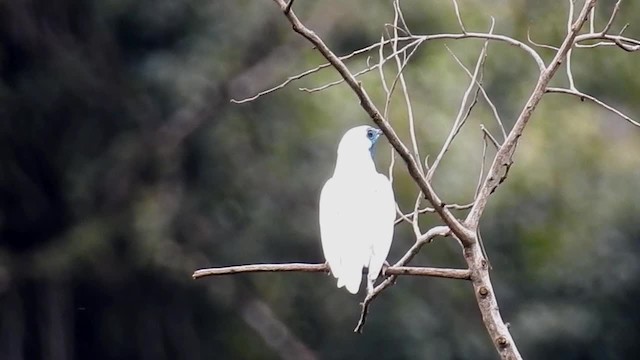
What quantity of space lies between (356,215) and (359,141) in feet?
1.11

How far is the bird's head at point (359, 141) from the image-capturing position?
4.56m

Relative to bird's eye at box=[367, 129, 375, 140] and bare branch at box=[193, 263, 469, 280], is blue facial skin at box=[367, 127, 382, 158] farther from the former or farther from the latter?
bare branch at box=[193, 263, 469, 280]

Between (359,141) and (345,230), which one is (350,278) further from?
(359,141)

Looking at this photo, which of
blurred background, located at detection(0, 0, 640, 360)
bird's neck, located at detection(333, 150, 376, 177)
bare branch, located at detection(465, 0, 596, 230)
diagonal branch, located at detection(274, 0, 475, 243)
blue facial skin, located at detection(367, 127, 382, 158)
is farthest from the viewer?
blurred background, located at detection(0, 0, 640, 360)

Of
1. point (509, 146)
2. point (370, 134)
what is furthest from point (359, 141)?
point (509, 146)

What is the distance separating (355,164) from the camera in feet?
14.8

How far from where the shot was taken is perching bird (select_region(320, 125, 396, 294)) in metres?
4.13

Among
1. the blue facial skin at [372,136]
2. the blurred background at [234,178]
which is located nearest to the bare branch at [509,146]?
the blue facial skin at [372,136]

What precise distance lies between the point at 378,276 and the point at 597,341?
23.7ft

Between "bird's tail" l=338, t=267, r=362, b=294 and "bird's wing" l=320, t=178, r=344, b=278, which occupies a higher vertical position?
"bird's wing" l=320, t=178, r=344, b=278

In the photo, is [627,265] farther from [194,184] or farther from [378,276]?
[378,276]

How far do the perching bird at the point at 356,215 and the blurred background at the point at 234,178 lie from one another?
15.2 feet

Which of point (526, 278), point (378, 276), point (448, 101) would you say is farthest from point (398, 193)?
point (378, 276)

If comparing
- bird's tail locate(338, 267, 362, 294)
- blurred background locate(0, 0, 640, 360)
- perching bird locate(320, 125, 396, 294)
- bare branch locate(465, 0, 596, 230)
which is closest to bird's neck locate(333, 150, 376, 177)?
perching bird locate(320, 125, 396, 294)
